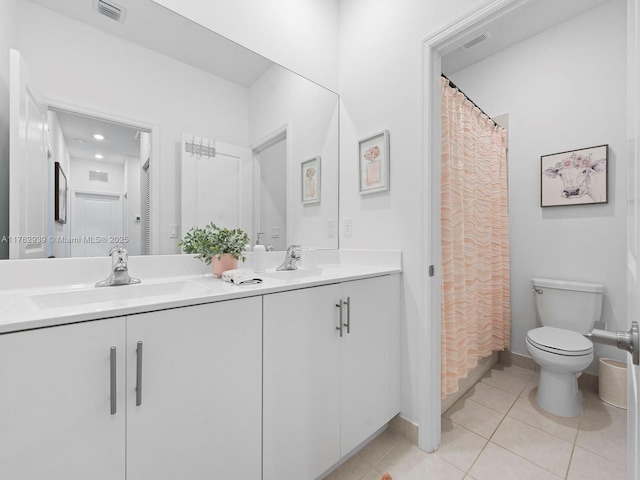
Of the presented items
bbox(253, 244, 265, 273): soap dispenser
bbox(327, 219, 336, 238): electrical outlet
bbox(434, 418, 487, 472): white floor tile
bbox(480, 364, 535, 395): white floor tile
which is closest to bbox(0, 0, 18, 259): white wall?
bbox(253, 244, 265, 273): soap dispenser

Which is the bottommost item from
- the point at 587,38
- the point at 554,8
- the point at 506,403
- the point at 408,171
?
the point at 506,403

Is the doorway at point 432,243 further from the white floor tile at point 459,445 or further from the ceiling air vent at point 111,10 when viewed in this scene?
the ceiling air vent at point 111,10

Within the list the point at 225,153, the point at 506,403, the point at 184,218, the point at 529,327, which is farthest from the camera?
the point at 529,327

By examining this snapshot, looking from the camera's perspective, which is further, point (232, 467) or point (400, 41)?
point (400, 41)

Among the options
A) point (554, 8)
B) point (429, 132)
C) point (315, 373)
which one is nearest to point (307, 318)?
point (315, 373)

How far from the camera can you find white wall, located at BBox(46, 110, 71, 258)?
3.41 ft

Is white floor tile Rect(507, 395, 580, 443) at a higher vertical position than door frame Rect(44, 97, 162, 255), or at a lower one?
lower

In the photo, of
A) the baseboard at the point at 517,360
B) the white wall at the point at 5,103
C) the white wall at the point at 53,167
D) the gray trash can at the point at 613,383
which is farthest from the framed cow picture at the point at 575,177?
the white wall at the point at 5,103

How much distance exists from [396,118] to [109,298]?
1.55 meters

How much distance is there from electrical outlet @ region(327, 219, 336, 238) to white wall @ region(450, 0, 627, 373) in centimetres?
161

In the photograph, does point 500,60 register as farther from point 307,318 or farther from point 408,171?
point 307,318

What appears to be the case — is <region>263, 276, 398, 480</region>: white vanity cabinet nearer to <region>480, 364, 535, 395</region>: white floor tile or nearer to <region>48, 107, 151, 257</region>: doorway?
<region>48, 107, 151, 257</region>: doorway

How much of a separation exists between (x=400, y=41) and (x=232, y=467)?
205 centimetres

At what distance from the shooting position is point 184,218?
133cm
